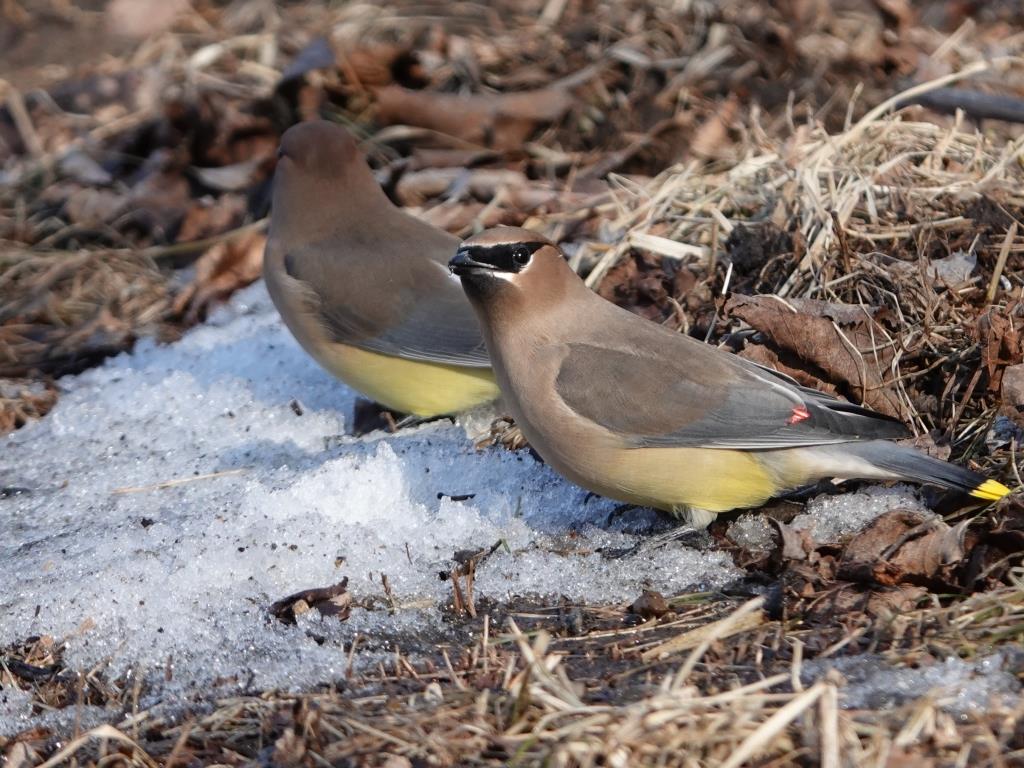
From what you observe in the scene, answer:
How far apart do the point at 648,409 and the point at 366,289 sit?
1676 millimetres

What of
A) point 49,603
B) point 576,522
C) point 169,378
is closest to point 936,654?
point 576,522

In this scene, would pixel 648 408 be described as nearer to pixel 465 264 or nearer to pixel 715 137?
pixel 465 264

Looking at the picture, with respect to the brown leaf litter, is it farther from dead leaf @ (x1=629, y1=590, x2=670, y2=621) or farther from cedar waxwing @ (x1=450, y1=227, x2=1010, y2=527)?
cedar waxwing @ (x1=450, y1=227, x2=1010, y2=527)

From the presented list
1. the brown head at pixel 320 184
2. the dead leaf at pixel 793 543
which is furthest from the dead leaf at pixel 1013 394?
the brown head at pixel 320 184

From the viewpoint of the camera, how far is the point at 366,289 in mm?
5266

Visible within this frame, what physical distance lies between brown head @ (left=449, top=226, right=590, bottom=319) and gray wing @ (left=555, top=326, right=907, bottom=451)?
0.20m

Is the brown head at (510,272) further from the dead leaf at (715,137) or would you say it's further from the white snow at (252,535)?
the dead leaf at (715,137)

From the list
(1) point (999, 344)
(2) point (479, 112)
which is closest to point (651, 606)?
(1) point (999, 344)

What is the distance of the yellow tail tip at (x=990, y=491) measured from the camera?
3629 millimetres

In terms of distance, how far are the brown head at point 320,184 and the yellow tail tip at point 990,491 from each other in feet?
9.40

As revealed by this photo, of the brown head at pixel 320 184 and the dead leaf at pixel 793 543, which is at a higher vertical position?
the dead leaf at pixel 793 543

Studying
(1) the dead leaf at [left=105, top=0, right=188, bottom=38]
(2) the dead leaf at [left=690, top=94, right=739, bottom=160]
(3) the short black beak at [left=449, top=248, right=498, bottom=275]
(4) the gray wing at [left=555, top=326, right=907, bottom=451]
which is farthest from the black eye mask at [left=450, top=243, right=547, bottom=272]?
(1) the dead leaf at [left=105, top=0, right=188, bottom=38]

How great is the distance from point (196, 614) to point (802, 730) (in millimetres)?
1795

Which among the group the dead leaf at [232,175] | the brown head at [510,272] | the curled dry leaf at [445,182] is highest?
the brown head at [510,272]
